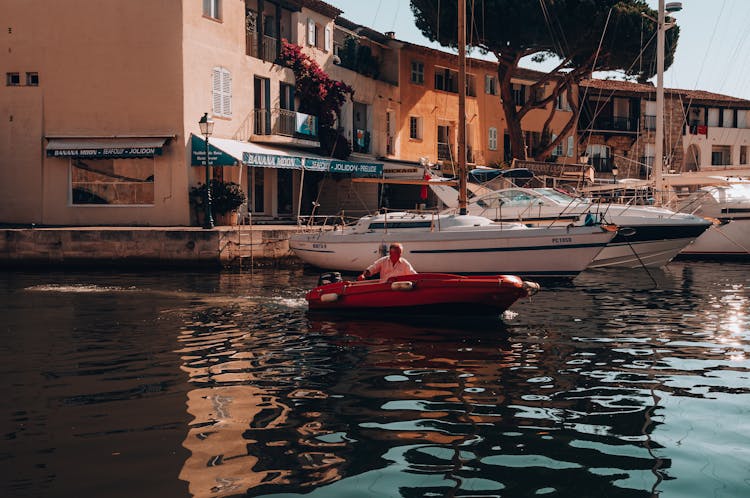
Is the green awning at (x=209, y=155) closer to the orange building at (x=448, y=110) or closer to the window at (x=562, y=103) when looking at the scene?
the orange building at (x=448, y=110)

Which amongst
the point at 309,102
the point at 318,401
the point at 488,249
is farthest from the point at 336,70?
the point at 318,401

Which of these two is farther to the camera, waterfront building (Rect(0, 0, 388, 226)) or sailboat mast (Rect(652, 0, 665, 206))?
sailboat mast (Rect(652, 0, 665, 206))

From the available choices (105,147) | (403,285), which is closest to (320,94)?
(105,147)

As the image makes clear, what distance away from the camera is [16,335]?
13.2m

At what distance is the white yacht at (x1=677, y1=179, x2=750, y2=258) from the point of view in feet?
94.8

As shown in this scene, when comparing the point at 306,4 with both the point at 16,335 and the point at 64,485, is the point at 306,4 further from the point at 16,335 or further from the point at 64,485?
the point at 64,485

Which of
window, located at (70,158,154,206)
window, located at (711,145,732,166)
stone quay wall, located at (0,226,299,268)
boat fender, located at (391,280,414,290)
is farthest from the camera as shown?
window, located at (711,145,732,166)

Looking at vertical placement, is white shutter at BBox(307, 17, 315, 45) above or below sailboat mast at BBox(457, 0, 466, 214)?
above

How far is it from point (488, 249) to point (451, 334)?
8228 mm

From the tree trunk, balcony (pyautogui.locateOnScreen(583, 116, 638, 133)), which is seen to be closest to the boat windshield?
the tree trunk

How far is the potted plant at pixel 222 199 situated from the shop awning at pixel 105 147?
1854mm

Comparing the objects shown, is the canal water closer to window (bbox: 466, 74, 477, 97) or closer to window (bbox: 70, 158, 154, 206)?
window (bbox: 70, 158, 154, 206)

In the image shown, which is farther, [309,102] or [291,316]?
[309,102]

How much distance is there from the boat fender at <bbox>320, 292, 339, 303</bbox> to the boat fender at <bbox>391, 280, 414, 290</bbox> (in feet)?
4.01
